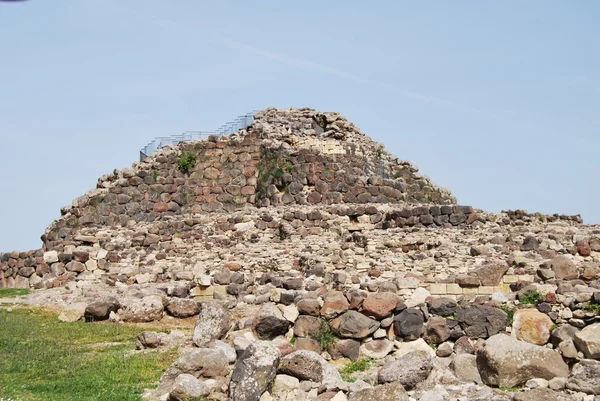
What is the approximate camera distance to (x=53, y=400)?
10.6 m

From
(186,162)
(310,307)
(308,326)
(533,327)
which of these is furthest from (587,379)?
(186,162)

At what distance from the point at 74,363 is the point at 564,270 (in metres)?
9.66

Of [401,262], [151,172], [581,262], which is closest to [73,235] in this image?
[151,172]

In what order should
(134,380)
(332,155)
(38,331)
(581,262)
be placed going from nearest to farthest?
(134,380), (38,331), (581,262), (332,155)

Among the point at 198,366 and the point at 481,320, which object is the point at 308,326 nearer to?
the point at 198,366

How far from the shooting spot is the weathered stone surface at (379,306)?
12.8 meters

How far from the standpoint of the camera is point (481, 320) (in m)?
12.7

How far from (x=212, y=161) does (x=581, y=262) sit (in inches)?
595

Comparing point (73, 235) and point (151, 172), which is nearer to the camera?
point (73, 235)

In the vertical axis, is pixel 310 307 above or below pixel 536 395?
below

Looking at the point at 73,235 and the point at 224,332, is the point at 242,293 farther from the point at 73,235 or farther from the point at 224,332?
the point at 73,235

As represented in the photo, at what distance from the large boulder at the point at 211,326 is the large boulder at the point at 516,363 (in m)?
4.13

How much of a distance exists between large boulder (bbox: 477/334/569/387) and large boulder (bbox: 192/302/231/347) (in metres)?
4.13

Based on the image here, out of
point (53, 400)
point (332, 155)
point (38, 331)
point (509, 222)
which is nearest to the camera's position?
point (53, 400)
